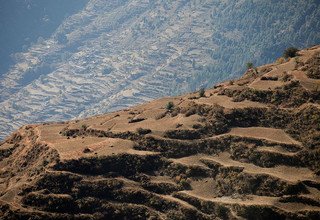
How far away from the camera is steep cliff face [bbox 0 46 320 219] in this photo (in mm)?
84688

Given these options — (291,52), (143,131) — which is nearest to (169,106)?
(143,131)

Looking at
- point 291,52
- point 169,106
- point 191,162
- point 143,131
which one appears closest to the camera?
point 191,162

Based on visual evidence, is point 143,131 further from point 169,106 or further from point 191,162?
point 191,162

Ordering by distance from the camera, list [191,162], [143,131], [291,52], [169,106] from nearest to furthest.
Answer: [191,162] < [143,131] < [169,106] < [291,52]

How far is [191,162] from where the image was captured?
94750 mm

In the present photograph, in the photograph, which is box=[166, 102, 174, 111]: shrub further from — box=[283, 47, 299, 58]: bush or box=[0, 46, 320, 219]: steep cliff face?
box=[283, 47, 299, 58]: bush

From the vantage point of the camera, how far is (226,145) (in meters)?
96.8

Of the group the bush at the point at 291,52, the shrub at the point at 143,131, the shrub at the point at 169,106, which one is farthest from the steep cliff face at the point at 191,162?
the bush at the point at 291,52

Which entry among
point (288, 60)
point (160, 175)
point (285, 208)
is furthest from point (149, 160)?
point (288, 60)

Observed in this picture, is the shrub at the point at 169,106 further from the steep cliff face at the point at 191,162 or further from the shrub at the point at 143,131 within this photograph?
the shrub at the point at 143,131

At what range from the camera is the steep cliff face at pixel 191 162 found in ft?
278

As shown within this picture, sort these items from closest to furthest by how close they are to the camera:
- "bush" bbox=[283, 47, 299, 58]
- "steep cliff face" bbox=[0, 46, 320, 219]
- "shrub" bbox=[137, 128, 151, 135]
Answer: "steep cliff face" bbox=[0, 46, 320, 219]
"shrub" bbox=[137, 128, 151, 135]
"bush" bbox=[283, 47, 299, 58]

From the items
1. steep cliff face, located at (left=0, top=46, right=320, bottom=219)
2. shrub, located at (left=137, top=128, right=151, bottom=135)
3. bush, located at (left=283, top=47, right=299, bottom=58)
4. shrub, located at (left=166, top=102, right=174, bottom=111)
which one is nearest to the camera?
steep cliff face, located at (left=0, top=46, right=320, bottom=219)

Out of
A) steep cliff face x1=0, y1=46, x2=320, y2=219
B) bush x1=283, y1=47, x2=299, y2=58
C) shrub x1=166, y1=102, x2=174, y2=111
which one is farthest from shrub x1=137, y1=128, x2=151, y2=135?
bush x1=283, y1=47, x2=299, y2=58
